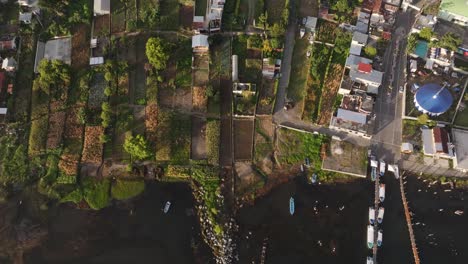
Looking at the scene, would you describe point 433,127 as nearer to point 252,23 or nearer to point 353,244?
point 353,244

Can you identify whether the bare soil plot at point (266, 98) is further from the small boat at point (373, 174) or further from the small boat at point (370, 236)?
the small boat at point (370, 236)

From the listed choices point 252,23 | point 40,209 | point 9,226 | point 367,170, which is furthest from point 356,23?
point 9,226

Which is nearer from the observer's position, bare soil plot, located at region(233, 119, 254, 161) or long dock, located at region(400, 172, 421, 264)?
long dock, located at region(400, 172, 421, 264)

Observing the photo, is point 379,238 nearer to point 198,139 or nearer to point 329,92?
point 329,92

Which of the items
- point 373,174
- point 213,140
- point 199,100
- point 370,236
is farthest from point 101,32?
point 370,236

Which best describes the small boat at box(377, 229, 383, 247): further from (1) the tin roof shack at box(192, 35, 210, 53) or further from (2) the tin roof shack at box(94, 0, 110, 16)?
(2) the tin roof shack at box(94, 0, 110, 16)

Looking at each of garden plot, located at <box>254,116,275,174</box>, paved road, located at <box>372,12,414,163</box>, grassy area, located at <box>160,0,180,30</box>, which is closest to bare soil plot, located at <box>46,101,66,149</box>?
grassy area, located at <box>160,0,180,30</box>
